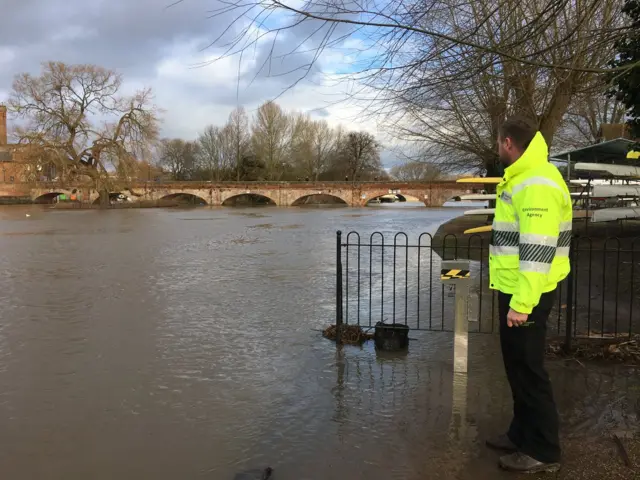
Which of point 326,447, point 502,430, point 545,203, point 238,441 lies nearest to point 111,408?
point 238,441

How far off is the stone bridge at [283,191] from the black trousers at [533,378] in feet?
212

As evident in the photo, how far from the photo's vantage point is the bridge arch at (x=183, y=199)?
242ft

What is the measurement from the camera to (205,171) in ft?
283

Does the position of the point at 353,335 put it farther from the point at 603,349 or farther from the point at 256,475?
the point at 256,475

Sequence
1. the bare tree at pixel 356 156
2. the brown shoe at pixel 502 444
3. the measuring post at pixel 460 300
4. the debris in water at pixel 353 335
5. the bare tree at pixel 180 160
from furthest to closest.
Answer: the bare tree at pixel 180 160, the bare tree at pixel 356 156, the debris in water at pixel 353 335, the measuring post at pixel 460 300, the brown shoe at pixel 502 444

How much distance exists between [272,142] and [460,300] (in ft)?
248

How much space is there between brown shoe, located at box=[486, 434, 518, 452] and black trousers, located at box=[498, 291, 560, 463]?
0.21 meters

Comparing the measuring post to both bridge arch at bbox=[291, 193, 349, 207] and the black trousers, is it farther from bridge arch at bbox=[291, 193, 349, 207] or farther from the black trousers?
bridge arch at bbox=[291, 193, 349, 207]

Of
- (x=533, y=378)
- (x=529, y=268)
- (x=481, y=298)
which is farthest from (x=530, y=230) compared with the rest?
(x=481, y=298)

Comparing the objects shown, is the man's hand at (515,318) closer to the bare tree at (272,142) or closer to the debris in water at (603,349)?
the debris in water at (603,349)

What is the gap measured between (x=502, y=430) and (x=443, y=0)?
3.53m

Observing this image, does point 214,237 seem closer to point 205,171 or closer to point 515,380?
point 515,380

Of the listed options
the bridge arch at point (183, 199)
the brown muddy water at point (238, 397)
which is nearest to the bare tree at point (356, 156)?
the bridge arch at point (183, 199)

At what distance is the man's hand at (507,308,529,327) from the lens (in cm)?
292
